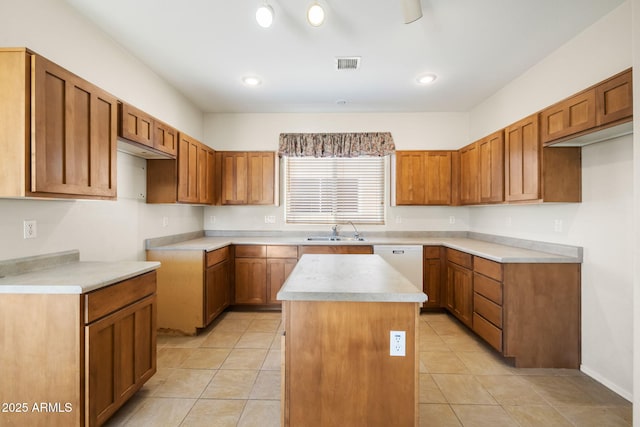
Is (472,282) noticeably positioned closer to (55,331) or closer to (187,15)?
(55,331)

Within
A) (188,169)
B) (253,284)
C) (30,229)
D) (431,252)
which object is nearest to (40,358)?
(30,229)

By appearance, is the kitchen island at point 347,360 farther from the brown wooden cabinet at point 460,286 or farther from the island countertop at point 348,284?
the brown wooden cabinet at point 460,286

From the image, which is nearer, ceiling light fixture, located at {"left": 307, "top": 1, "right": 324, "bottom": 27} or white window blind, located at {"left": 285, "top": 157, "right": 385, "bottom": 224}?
ceiling light fixture, located at {"left": 307, "top": 1, "right": 324, "bottom": 27}

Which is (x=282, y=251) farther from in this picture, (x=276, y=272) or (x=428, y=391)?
→ (x=428, y=391)

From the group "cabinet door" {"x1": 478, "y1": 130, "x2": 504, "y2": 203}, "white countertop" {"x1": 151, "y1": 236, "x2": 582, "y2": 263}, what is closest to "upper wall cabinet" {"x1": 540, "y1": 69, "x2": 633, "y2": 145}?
"cabinet door" {"x1": 478, "y1": 130, "x2": 504, "y2": 203}

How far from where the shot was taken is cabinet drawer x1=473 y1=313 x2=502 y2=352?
97.1 inches

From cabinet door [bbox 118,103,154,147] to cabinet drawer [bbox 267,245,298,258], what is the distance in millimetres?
1802

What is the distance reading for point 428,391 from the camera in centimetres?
211

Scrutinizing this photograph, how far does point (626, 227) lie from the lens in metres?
2.00

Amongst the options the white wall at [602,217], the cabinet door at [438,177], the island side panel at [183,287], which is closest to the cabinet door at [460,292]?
the white wall at [602,217]

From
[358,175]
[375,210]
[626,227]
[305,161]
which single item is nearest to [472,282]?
[626,227]

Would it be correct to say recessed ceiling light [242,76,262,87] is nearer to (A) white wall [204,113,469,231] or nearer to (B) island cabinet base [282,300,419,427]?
(A) white wall [204,113,469,231]

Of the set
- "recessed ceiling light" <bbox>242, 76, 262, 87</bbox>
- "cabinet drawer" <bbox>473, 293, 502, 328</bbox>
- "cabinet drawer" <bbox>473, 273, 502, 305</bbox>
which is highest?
"recessed ceiling light" <bbox>242, 76, 262, 87</bbox>

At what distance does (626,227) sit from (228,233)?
4.17 metres
